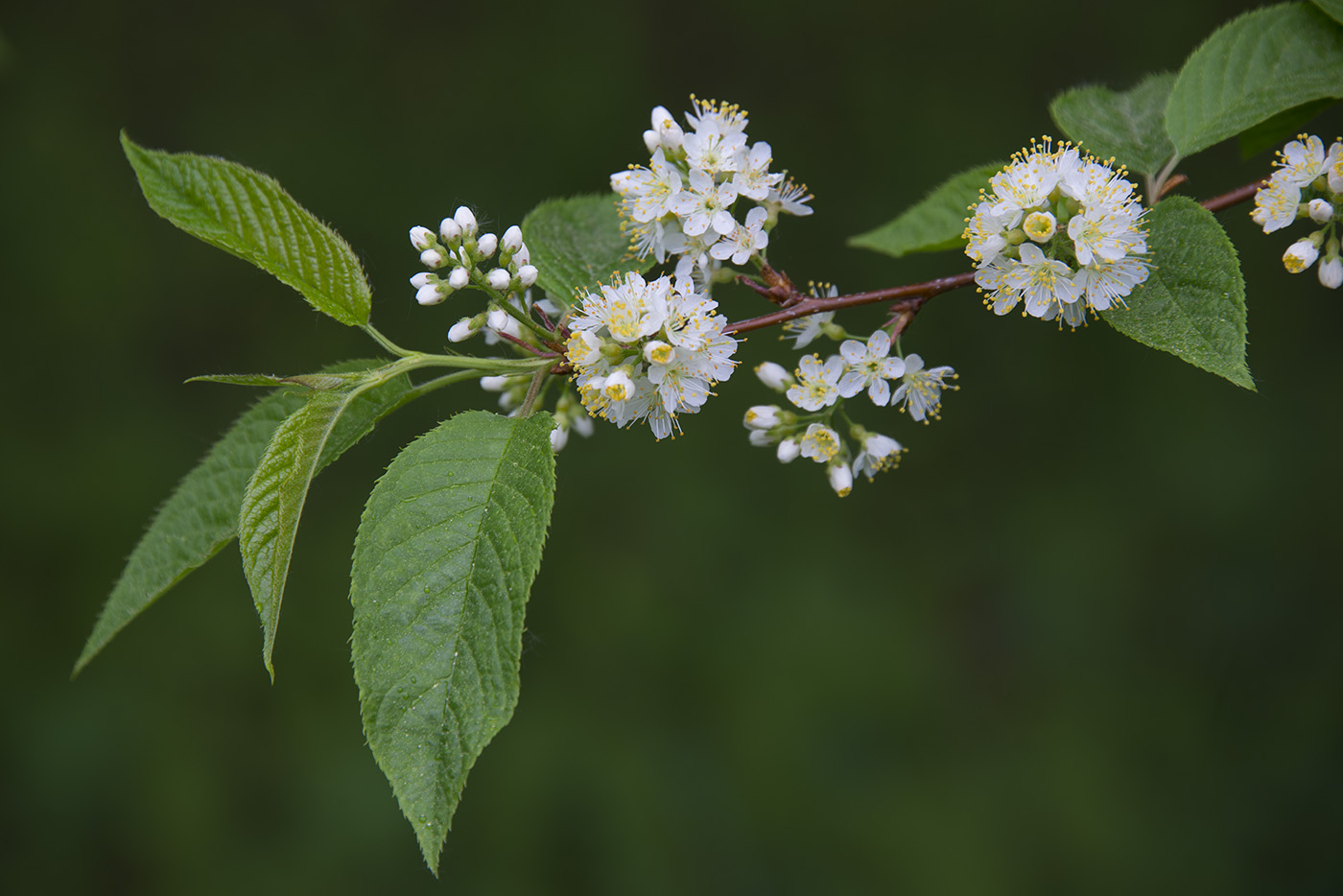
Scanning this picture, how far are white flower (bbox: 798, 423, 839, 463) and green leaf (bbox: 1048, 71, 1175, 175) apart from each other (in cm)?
39

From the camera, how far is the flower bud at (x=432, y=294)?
939 mm

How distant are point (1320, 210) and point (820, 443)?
20.5 inches

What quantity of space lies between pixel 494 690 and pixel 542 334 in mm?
369

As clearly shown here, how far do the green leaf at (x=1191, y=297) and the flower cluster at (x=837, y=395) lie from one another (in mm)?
243

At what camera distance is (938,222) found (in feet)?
3.63

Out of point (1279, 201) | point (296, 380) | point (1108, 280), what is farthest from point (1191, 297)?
point (296, 380)

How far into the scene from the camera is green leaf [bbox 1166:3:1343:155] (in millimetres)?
948

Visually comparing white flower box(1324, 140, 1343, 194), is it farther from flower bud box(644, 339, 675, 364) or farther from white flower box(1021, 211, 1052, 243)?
flower bud box(644, 339, 675, 364)

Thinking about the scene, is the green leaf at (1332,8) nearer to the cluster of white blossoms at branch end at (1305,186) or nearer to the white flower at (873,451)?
the cluster of white blossoms at branch end at (1305,186)

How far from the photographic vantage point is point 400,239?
276cm

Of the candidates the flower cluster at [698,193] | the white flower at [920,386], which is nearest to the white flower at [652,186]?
the flower cluster at [698,193]

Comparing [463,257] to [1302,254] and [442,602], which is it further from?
[1302,254]

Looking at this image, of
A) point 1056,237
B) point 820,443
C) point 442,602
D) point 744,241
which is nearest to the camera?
point 442,602

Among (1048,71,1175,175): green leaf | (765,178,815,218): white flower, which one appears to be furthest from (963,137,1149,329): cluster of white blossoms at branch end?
(765,178,815,218): white flower
